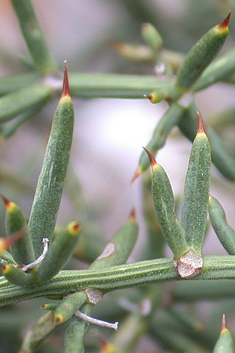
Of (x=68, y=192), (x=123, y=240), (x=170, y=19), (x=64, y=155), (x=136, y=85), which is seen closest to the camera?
(x=64, y=155)

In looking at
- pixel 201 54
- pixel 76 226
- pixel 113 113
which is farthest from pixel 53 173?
pixel 113 113

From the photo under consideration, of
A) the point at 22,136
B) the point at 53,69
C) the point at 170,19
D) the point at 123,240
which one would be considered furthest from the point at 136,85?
the point at 22,136

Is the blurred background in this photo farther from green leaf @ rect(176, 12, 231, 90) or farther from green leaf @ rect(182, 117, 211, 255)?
green leaf @ rect(182, 117, 211, 255)

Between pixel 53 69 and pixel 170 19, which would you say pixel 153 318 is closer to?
pixel 53 69

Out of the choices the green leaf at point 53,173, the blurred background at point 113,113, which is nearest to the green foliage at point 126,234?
the green leaf at point 53,173

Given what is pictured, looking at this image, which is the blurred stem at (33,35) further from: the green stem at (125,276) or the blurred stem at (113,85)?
the green stem at (125,276)

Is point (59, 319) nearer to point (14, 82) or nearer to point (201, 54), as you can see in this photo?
point (201, 54)

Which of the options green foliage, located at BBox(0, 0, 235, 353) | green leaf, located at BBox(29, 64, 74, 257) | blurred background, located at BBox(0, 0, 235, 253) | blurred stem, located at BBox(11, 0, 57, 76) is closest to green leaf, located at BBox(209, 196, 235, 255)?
green foliage, located at BBox(0, 0, 235, 353)

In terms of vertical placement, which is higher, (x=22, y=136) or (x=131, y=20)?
(x=131, y=20)
